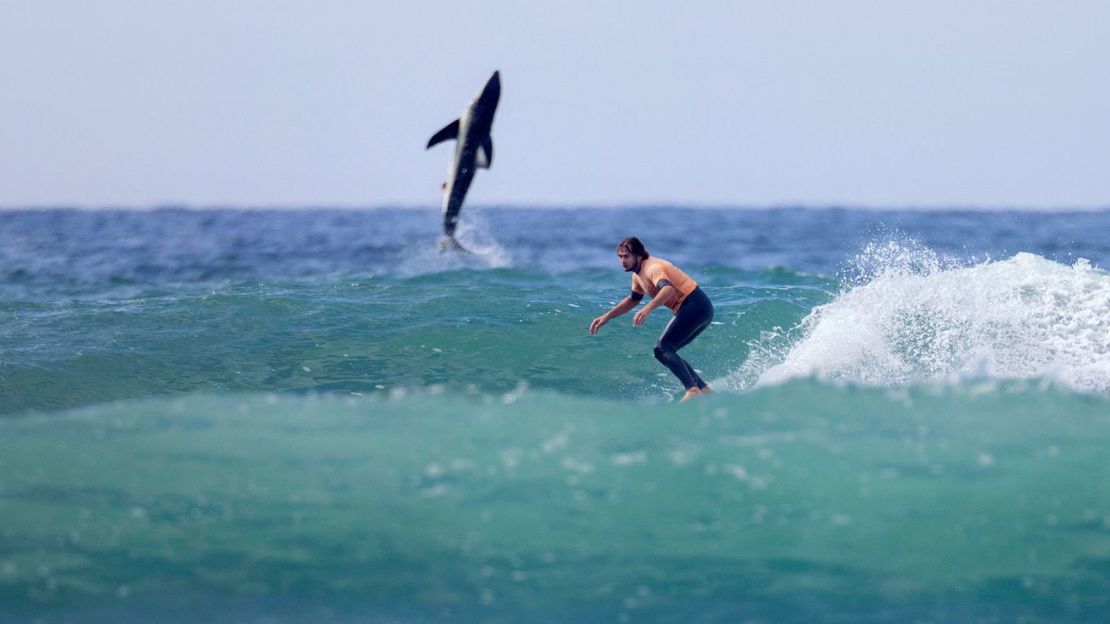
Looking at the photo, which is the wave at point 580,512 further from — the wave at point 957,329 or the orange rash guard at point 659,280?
the wave at point 957,329

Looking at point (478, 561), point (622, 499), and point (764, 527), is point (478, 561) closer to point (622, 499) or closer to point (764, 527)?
point (622, 499)

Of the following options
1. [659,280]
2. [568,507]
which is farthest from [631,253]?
[568,507]

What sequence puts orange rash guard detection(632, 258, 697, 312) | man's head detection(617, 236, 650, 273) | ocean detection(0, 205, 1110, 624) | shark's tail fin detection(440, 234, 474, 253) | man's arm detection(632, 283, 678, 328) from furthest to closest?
1. shark's tail fin detection(440, 234, 474, 253)
2. orange rash guard detection(632, 258, 697, 312)
3. man's head detection(617, 236, 650, 273)
4. man's arm detection(632, 283, 678, 328)
5. ocean detection(0, 205, 1110, 624)

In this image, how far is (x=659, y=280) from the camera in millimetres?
11430

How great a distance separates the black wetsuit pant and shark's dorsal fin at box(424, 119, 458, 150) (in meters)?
3.86

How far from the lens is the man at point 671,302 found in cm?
1145

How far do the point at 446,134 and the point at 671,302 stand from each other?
152 inches

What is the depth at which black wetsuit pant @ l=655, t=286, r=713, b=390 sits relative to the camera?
11688 millimetres

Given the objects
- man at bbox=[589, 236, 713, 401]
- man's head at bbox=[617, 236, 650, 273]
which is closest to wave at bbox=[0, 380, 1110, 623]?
man at bbox=[589, 236, 713, 401]

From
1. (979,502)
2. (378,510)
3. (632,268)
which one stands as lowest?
(378,510)

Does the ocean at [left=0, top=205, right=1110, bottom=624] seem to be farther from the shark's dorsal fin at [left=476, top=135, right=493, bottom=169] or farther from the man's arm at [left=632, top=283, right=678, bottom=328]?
the shark's dorsal fin at [left=476, top=135, right=493, bottom=169]

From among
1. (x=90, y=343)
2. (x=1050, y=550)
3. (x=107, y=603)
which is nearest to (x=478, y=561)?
(x=107, y=603)

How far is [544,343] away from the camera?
1565 centimetres

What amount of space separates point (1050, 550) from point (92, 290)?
2027 centimetres
